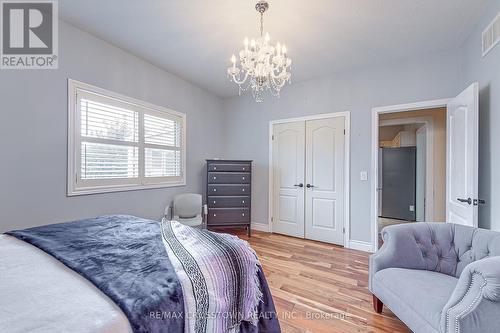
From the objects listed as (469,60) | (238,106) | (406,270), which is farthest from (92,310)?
(238,106)

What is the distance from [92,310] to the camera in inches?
28.0

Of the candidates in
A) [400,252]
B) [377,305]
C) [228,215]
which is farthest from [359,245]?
[228,215]

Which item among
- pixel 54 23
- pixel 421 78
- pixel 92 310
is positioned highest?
pixel 54 23

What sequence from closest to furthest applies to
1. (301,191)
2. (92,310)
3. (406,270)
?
(92,310)
(406,270)
(301,191)

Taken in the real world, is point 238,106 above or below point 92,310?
above

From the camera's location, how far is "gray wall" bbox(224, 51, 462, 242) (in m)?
2.81

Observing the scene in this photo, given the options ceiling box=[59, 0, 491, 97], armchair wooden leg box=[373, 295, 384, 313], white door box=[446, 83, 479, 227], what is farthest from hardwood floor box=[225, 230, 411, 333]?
ceiling box=[59, 0, 491, 97]

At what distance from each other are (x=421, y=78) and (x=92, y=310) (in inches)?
149

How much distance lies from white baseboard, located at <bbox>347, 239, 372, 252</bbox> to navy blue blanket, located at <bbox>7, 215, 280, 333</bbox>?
244 cm

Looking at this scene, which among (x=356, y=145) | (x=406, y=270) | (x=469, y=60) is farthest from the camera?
(x=356, y=145)

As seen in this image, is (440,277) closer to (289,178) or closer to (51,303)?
(51,303)

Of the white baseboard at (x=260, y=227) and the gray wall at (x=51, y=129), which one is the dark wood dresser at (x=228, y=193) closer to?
the white baseboard at (x=260, y=227)

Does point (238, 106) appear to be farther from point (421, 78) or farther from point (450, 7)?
point (450, 7)

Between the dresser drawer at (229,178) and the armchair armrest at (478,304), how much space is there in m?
2.96
